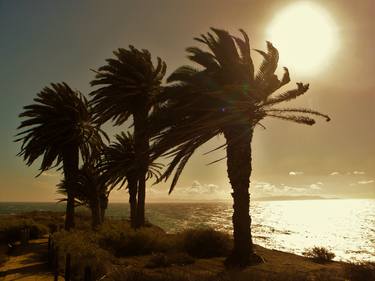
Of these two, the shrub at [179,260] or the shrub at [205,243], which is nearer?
the shrub at [179,260]

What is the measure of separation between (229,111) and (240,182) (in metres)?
3.24

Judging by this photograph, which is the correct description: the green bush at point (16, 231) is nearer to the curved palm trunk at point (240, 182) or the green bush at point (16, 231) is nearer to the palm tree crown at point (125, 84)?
the palm tree crown at point (125, 84)

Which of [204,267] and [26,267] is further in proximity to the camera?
[26,267]

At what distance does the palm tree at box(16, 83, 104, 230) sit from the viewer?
88.4 feet

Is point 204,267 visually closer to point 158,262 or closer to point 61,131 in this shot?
point 158,262

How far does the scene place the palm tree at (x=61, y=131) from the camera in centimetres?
2695

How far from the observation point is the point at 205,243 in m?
20.3

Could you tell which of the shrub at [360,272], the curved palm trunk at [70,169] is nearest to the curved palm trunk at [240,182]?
the shrub at [360,272]

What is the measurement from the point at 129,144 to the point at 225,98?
17.3m

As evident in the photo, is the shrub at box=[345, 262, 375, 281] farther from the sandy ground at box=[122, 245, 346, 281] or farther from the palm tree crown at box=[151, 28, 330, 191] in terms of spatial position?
the palm tree crown at box=[151, 28, 330, 191]

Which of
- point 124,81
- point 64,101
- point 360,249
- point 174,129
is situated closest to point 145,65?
point 124,81

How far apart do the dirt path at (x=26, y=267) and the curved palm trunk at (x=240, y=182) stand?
7835 millimetres

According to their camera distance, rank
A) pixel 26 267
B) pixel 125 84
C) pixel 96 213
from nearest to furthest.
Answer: pixel 26 267, pixel 125 84, pixel 96 213

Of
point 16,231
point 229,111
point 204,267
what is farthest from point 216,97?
point 16,231
